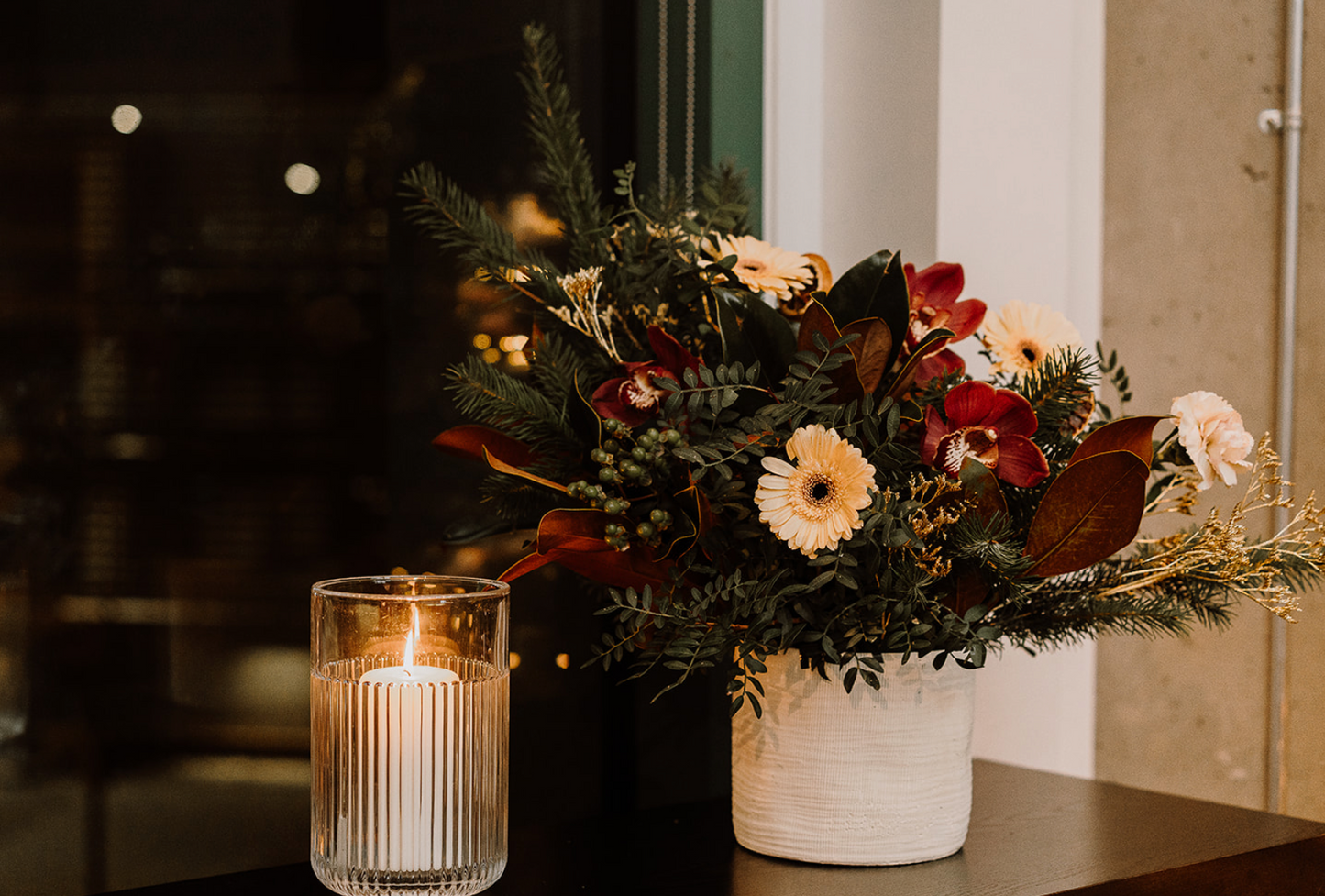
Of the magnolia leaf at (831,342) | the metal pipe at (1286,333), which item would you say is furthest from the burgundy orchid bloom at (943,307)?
the metal pipe at (1286,333)

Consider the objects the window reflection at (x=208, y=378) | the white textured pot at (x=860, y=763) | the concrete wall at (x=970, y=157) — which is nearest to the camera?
the white textured pot at (x=860, y=763)

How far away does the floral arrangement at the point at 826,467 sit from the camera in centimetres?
74

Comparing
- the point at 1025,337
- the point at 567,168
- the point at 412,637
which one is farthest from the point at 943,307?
the point at 412,637

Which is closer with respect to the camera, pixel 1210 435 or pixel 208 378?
pixel 1210 435

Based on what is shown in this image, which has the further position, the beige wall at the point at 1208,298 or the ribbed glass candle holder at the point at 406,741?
the beige wall at the point at 1208,298

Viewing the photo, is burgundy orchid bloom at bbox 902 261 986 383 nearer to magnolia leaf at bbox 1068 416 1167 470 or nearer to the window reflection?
magnolia leaf at bbox 1068 416 1167 470

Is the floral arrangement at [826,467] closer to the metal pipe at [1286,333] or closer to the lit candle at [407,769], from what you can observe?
the lit candle at [407,769]

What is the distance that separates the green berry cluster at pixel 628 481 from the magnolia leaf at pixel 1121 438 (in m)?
0.27

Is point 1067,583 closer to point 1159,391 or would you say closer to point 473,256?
point 473,256

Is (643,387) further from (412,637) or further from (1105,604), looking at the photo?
(1105,604)

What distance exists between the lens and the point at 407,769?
0.71 m

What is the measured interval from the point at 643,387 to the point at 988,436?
227mm

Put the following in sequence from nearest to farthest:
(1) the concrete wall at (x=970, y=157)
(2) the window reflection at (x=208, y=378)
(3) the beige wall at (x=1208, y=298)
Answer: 1. (2) the window reflection at (x=208, y=378)
2. (1) the concrete wall at (x=970, y=157)
3. (3) the beige wall at (x=1208, y=298)

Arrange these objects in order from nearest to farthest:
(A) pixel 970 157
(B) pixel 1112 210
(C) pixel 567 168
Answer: (C) pixel 567 168 < (A) pixel 970 157 < (B) pixel 1112 210
